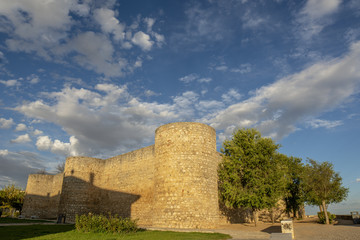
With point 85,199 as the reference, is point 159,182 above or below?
above

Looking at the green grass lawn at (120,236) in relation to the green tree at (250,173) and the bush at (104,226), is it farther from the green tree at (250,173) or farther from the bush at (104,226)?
the green tree at (250,173)

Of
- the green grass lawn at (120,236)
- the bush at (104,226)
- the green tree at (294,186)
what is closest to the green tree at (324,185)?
the green tree at (294,186)

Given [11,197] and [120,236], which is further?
[11,197]

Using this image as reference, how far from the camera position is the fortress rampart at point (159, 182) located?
14.1 m

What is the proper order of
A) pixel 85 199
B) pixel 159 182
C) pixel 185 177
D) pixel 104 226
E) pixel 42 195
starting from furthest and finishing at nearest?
1. pixel 42 195
2. pixel 85 199
3. pixel 159 182
4. pixel 185 177
5. pixel 104 226

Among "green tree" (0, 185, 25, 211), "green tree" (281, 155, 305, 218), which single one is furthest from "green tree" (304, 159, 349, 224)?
"green tree" (0, 185, 25, 211)

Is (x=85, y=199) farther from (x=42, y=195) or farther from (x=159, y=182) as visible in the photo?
(x=42, y=195)

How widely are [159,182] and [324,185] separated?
13308 millimetres

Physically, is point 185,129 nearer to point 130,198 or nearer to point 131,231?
point 131,231

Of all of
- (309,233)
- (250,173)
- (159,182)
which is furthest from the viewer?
(250,173)

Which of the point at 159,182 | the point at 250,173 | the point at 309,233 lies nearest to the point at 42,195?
the point at 159,182

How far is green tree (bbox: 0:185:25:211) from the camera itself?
34375mm

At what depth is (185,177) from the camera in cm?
1448

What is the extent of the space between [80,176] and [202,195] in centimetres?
1345
